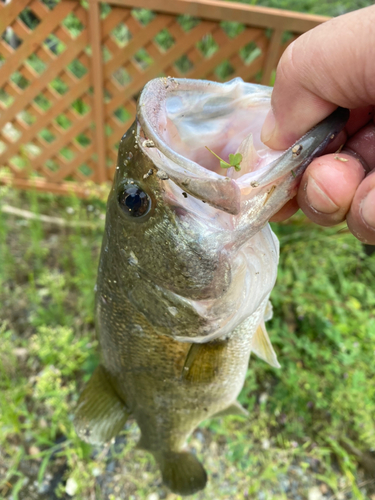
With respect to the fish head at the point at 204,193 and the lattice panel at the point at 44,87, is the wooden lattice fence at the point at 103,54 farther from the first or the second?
the fish head at the point at 204,193

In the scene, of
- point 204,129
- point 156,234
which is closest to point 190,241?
point 156,234

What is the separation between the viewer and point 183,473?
154 centimetres

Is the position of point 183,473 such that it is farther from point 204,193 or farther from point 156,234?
point 204,193

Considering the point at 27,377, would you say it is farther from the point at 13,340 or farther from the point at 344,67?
the point at 344,67

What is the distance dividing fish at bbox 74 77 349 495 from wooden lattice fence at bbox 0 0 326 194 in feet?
6.46

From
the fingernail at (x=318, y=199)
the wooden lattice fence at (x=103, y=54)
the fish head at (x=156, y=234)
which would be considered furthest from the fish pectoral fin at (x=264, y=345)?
the wooden lattice fence at (x=103, y=54)

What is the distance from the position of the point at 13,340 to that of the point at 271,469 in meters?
2.12

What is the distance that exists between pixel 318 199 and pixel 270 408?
1989 mm

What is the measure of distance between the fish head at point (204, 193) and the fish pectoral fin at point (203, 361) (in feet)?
0.36

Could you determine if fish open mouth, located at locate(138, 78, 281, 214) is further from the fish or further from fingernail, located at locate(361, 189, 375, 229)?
fingernail, located at locate(361, 189, 375, 229)

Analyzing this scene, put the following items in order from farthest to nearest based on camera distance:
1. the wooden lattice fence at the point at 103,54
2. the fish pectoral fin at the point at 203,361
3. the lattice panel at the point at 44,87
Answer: the lattice panel at the point at 44,87
the wooden lattice fence at the point at 103,54
the fish pectoral fin at the point at 203,361

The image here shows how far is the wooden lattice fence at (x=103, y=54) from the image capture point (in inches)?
110

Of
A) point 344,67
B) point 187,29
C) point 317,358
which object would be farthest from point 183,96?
point 187,29

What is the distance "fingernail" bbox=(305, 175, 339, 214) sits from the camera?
2.68 ft
